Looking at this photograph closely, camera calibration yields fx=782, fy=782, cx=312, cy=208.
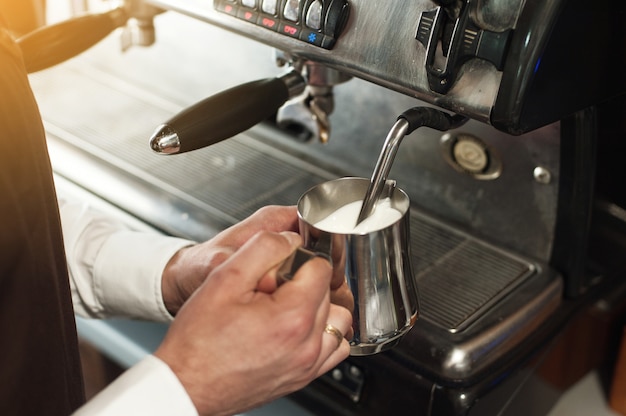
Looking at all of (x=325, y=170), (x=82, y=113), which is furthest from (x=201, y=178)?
(x=82, y=113)

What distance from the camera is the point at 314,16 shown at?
0.70m

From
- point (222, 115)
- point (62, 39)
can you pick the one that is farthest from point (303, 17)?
point (62, 39)

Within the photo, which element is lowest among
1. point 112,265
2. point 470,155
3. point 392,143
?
point 112,265

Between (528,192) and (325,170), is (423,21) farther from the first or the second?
(325,170)

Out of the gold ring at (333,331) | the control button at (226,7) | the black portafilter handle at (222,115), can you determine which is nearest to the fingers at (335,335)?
the gold ring at (333,331)

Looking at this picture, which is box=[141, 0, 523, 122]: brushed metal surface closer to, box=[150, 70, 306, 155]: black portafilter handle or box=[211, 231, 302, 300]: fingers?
box=[150, 70, 306, 155]: black portafilter handle

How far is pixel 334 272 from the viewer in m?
0.56

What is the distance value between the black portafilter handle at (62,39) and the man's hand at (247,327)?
0.45 metres

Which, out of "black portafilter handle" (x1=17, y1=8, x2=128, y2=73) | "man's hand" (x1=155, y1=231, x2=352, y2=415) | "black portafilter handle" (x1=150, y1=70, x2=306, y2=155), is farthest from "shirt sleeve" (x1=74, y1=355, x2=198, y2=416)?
"black portafilter handle" (x1=17, y1=8, x2=128, y2=73)

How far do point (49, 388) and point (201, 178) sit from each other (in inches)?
16.1

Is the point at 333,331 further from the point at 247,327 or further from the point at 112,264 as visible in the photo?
the point at 112,264

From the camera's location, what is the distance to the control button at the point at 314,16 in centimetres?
69

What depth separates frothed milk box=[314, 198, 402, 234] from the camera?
0.57m

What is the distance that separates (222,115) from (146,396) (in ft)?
0.96
